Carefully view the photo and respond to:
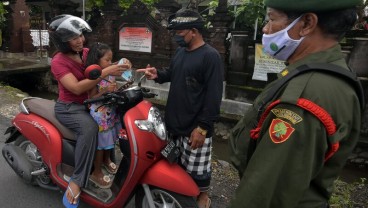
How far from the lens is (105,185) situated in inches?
107

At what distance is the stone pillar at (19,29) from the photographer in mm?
12648

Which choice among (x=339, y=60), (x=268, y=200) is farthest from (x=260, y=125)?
(x=339, y=60)

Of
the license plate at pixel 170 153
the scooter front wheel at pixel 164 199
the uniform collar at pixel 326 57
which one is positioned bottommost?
the scooter front wheel at pixel 164 199

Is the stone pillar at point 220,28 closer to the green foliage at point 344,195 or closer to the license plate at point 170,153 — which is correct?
the green foliage at point 344,195

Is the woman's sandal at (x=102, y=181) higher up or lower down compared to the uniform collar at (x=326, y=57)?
lower down

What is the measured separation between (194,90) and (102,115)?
0.85 m

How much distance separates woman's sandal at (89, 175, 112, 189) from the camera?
8.95ft

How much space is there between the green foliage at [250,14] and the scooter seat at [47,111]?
5.26 meters

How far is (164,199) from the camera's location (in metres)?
2.39

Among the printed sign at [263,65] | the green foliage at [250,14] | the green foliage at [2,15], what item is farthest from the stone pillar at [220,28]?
the green foliage at [2,15]

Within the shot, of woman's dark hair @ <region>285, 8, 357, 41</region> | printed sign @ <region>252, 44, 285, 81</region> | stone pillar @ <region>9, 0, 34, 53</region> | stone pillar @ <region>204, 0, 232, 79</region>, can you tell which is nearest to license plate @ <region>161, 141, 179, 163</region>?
woman's dark hair @ <region>285, 8, 357, 41</region>

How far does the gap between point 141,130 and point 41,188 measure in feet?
5.50

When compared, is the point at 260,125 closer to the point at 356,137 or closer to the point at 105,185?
the point at 356,137

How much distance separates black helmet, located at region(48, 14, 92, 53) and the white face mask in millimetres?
1808
